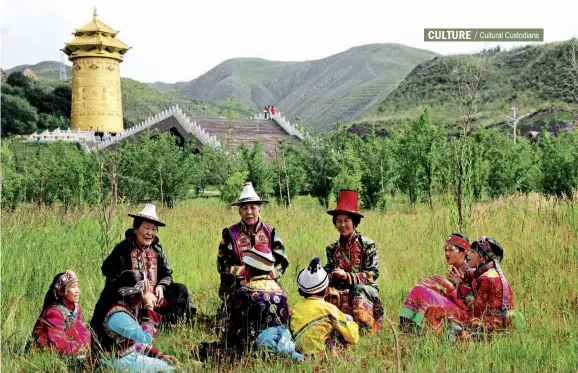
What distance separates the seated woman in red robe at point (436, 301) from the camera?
4.74m

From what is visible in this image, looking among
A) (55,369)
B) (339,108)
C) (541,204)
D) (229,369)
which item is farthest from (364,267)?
(339,108)

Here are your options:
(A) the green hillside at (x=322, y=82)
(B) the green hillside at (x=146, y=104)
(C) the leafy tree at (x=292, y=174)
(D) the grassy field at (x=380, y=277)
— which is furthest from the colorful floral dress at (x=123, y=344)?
(A) the green hillside at (x=322, y=82)

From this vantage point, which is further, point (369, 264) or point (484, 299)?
point (369, 264)

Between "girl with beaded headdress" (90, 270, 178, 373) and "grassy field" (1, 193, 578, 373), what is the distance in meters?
0.30

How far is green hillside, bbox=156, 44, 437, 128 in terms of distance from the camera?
114 m

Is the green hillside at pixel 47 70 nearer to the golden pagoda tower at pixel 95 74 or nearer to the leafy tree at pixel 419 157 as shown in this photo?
the golden pagoda tower at pixel 95 74

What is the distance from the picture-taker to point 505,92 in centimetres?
5731

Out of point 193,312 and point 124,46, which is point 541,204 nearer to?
point 193,312

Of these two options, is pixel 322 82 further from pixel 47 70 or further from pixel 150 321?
pixel 150 321

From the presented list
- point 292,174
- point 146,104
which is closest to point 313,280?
point 292,174

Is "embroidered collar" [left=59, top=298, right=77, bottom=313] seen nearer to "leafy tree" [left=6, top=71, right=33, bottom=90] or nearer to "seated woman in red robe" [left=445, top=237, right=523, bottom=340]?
"seated woman in red robe" [left=445, top=237, right=523, bottom=340]

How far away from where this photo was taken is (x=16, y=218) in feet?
29.7

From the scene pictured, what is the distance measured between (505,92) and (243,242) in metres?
56.9

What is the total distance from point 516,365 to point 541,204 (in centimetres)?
595
